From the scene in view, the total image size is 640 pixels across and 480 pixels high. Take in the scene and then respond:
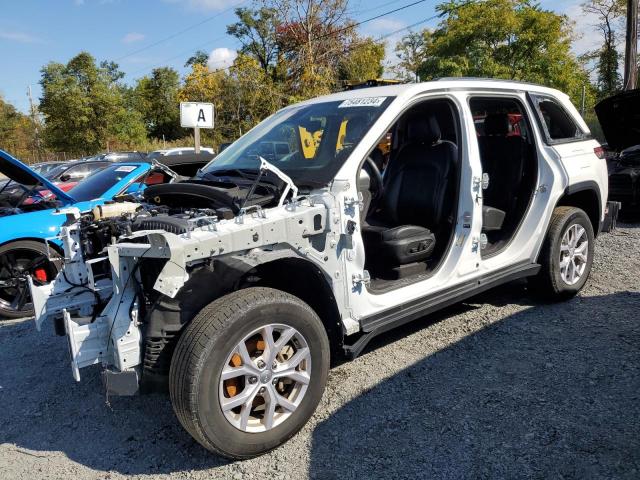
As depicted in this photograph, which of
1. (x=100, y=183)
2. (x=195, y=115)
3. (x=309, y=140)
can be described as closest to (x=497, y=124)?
(x=309, y=140)

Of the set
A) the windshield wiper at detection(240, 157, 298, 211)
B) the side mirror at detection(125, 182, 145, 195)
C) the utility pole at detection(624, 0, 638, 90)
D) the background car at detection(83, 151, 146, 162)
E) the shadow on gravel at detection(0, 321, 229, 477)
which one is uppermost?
the utility pole at detection(624, 0, 638, 90)

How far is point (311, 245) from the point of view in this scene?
288 centimetres

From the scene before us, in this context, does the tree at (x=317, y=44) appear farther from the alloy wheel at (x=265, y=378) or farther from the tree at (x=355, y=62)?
the alloy wheel at (x=265, y=378)

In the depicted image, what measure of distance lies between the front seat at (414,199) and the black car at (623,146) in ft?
15.6

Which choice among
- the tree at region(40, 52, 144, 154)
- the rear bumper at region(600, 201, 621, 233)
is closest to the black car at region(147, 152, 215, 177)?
the rear bumper at region(600, 201, 621, 233)

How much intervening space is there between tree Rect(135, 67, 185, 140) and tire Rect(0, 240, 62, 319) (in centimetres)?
4613

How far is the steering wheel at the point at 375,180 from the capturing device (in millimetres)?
4191

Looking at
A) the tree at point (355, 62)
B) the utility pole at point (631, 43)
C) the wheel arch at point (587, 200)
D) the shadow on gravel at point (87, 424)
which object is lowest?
the shadow on gravel at point (87, 424)

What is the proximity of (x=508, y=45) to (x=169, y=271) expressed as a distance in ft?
94.3

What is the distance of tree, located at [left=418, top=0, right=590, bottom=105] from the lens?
25734 mm

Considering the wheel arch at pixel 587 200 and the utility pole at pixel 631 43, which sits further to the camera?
the utility pole at pixel 631 43

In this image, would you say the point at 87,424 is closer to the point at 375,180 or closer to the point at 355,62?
the point at 375,180

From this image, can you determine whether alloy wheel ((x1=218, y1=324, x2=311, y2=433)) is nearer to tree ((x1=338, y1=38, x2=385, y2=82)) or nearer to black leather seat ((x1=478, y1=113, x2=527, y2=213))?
black leather seat ((x1=478, y1=113, x2=527, y2=213))

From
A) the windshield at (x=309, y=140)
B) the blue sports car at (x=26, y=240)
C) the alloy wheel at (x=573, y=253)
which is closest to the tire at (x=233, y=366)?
the windshield at (x=309, y=140)
